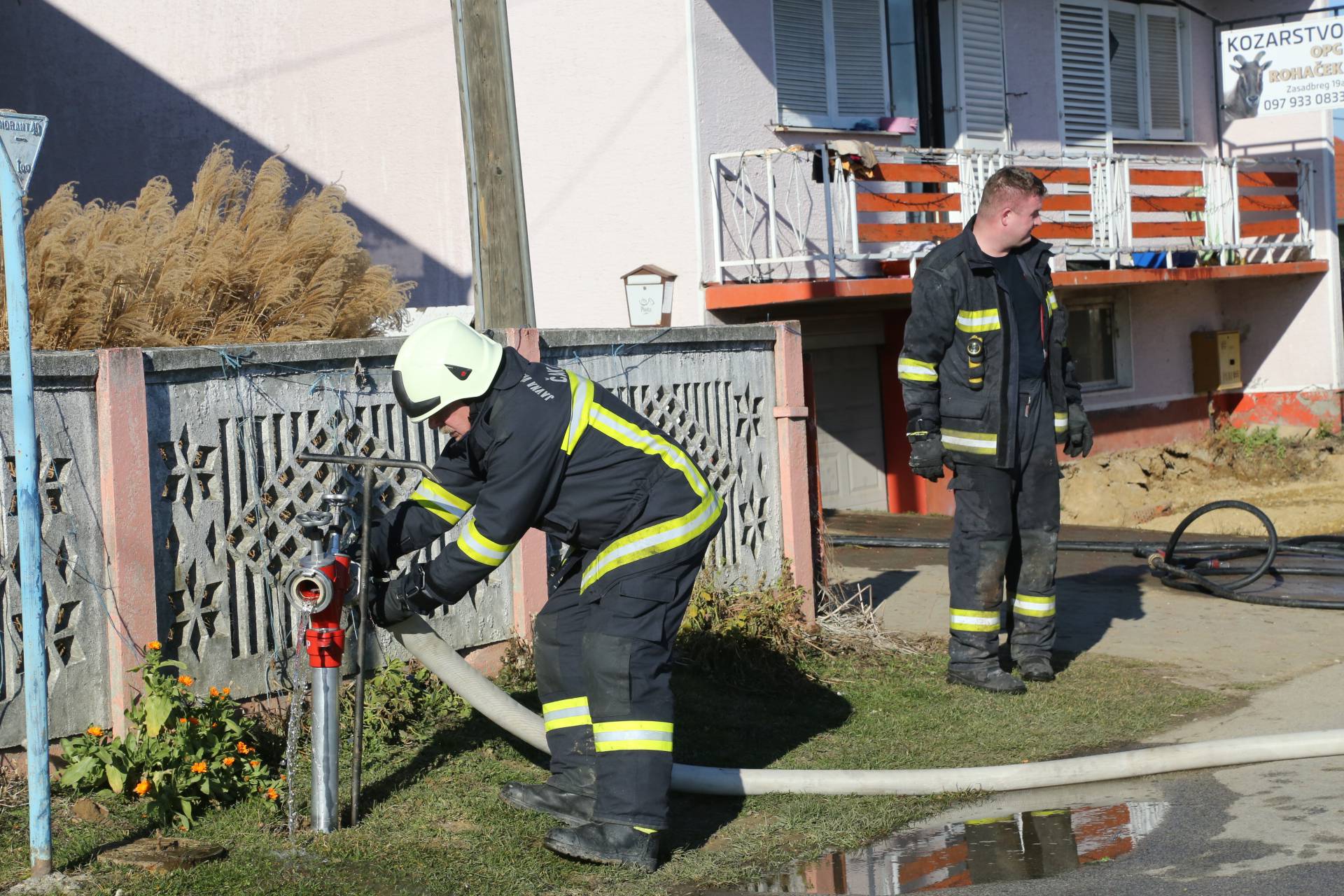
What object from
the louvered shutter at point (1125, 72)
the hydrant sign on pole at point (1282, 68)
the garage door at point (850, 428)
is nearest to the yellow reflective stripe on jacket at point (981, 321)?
the garage door at point (850, 428)

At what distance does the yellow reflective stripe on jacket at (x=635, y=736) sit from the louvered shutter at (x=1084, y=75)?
1232 cm

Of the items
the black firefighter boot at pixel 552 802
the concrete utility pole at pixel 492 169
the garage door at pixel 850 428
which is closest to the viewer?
the black firefighter boot at pixel 552 802

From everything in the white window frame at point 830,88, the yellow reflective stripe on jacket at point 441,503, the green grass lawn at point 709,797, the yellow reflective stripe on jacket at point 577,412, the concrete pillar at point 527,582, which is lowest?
the green grass lawn at point 709,797

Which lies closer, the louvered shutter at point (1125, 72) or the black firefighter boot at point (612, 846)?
the black firefighter boot at point (612, 846)

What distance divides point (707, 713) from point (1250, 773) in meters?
2.07

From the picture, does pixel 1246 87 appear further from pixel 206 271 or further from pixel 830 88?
pixel 206 271

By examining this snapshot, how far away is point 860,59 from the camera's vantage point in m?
13.1

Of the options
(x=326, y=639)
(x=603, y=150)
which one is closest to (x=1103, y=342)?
(x=603, y=150)

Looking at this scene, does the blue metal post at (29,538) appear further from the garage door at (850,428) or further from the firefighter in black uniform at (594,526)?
the garage door at (850,428)

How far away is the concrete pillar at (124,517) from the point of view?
15.1 ft

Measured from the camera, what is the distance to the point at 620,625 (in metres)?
4.30

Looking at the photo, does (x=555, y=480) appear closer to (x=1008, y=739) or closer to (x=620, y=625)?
(x=620, y=625)

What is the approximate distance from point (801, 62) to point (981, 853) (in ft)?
30.7

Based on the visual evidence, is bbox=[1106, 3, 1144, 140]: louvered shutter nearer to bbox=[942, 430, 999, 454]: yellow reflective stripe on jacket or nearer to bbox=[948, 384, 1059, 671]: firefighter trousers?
bbox=[948, 384, 1059, 671]: firefighter trousers
